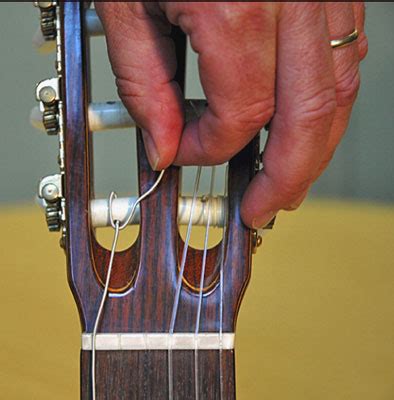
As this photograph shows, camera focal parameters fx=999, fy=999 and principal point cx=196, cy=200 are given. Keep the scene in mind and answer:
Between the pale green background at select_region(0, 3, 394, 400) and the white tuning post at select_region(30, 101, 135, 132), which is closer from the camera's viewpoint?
the white tuning post at select_region(30, 101, 135, 132)

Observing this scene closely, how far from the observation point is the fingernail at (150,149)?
0.57 meters

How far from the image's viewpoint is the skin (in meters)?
0.47

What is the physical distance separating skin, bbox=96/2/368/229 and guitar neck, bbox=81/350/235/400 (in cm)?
12

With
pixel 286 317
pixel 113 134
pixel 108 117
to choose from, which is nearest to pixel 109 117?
pixel 108 117

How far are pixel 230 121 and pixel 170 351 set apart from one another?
7.6 inches

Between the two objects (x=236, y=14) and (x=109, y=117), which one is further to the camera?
(x=109, y=117)

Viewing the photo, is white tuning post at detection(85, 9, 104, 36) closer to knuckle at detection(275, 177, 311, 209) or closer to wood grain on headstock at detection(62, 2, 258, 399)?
wood grain on headstock at detection(62, 2, 258, 399)

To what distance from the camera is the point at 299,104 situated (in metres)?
0.50

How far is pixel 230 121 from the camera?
0.51 m

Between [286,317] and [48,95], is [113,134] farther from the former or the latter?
[48,95]

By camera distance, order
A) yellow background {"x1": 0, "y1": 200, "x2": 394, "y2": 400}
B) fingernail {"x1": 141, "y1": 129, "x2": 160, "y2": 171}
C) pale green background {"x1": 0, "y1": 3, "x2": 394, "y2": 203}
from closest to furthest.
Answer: fingernail {"x1": 141, "y1": 129, "x2": 160, "y2": 171}
yellow background {"x1": 0, "y1": 200, "x2": 394, "y2": 400}
pale green background {"x1": 0, "y1": 3, "x2": 394, "y2": 203}

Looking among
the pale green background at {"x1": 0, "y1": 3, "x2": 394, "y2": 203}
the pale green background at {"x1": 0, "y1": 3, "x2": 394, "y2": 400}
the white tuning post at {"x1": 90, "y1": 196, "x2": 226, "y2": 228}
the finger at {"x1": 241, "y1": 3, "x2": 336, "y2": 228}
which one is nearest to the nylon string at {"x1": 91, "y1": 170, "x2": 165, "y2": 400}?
the white tuning post at {"x1": 90, "y1": 196, "x2": 226, "y2": 228}

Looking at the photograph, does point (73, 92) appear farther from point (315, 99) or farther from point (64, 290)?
point (64, 290)

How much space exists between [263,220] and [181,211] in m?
0.07
